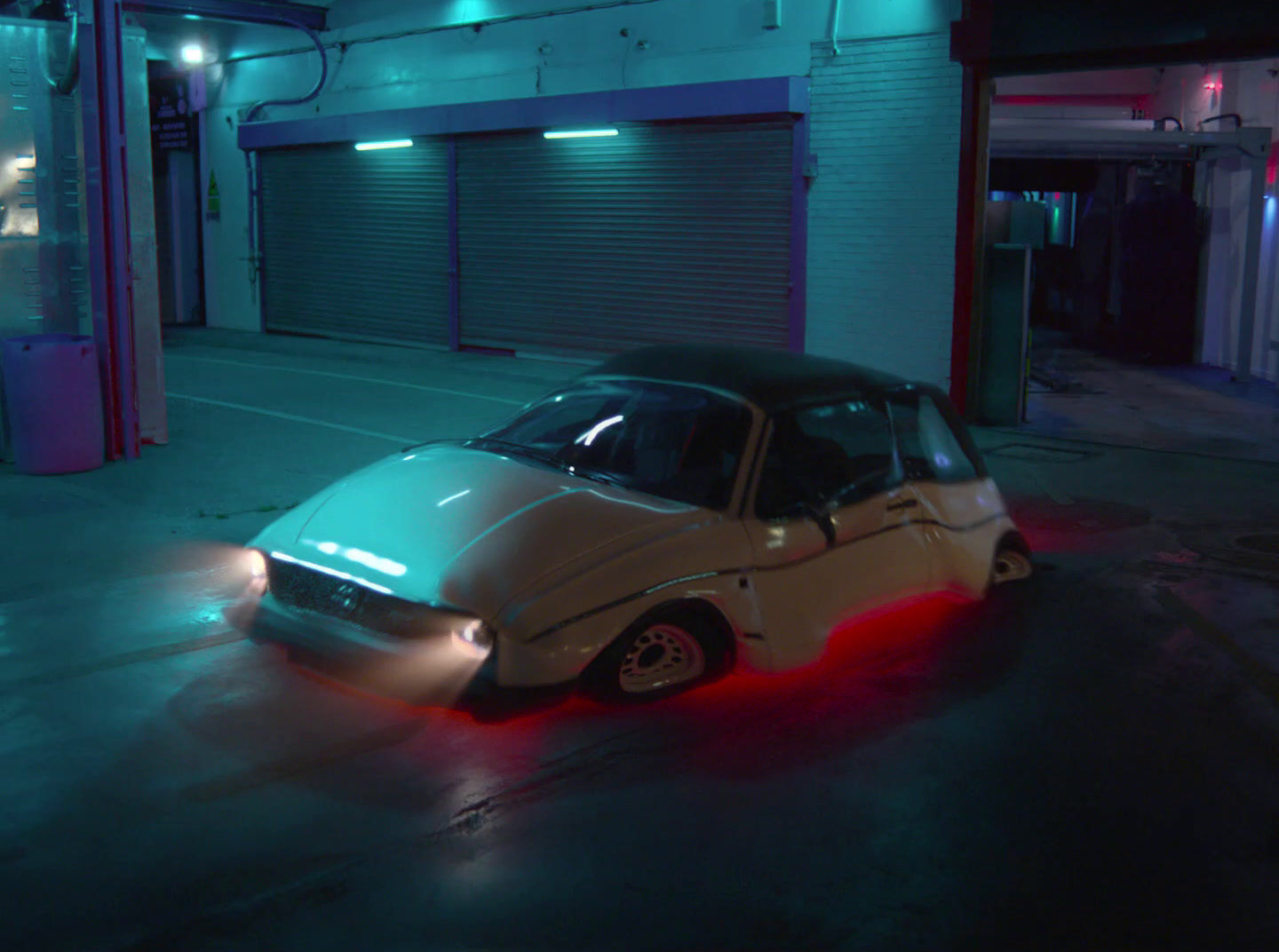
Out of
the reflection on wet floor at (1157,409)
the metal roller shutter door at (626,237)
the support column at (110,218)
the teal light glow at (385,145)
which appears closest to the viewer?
the support column at (110,218)

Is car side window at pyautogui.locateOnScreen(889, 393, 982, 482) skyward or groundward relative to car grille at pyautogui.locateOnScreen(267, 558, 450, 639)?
skyward

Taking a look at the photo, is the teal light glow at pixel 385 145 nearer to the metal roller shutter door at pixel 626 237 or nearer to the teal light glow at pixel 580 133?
the metal roller shutter door at pixel 626 237

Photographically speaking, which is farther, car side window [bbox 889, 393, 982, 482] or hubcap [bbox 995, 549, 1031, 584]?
hubcap [bbox 995, 549, 1031, 584]

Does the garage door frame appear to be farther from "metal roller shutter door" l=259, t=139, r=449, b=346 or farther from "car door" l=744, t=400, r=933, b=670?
"car door" l=744, t=400, r=933, b=670

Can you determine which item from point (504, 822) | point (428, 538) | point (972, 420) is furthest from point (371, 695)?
point (972, 420)

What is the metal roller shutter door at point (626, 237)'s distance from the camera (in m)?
15.6

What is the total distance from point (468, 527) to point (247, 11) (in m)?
14.7

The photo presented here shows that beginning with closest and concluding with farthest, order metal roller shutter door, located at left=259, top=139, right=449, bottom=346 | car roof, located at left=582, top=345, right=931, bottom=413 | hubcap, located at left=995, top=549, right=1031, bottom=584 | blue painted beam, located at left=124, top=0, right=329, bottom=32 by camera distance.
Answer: car roof, located at left=582, top=345, right=931, bottom=413 < hubcap, located at left=995, top=549, right=1031, bottom=584 < blue painted beam, located at left=124, top=0, right=329, bottom=32 < metal roller shutter door, located at left=259, top=139, right=449, bottom=346

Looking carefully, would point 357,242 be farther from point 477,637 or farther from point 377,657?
point 477,637

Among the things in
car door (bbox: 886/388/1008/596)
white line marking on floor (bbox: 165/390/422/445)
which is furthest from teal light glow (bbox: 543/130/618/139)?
car door (bbox: 886/388/1008/596)

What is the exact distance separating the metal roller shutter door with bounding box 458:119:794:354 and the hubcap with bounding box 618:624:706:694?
1067 centimetres

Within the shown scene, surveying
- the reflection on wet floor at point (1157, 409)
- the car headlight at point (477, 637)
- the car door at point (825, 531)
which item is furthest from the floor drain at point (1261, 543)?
the car headlight at point (477, 637)

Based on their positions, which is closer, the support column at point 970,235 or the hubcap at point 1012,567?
the hubcap at point 1012,567

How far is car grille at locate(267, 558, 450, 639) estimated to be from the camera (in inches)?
186
